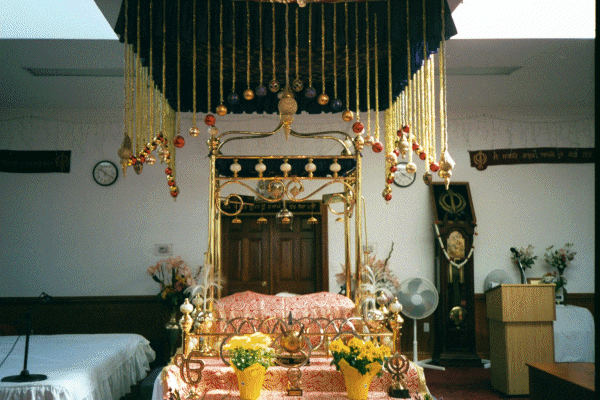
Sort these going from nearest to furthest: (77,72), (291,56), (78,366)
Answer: (291,56)
(78,366)
(77,72)

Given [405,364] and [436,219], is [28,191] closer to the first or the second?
[436,219]

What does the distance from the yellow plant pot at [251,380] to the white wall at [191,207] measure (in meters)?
5.64

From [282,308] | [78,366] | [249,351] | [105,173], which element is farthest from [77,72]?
[249,351]

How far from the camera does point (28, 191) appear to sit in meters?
9.83

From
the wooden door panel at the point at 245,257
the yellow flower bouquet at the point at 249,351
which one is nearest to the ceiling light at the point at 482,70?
the wooden door panel at the point at 245,257

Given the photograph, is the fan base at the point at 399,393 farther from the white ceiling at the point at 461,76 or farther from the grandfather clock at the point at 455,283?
the grandfather clock at the point at 455,283

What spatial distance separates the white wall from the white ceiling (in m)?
0.46

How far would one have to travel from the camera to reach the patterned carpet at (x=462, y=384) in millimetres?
7137

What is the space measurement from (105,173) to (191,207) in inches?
62.4

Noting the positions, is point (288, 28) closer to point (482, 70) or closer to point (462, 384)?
point (482, 70)

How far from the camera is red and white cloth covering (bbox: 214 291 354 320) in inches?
213

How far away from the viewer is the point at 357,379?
4.15m

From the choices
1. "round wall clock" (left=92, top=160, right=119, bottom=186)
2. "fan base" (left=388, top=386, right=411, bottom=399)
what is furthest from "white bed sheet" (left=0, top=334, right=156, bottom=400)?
"round wall clock" (left=92, top=160, right=119, bottom=186)

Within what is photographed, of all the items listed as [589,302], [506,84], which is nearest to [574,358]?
[589,302]
